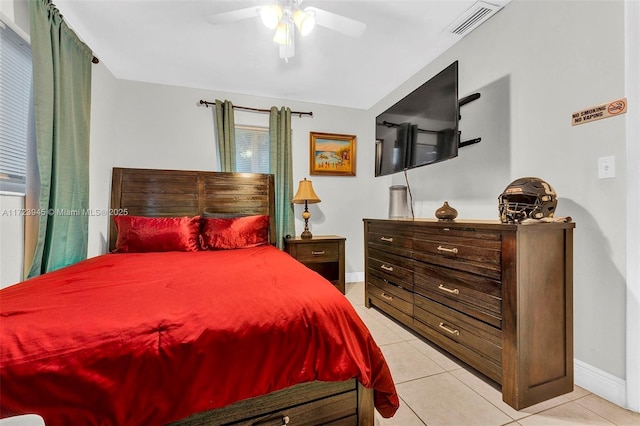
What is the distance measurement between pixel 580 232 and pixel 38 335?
8.27 feet

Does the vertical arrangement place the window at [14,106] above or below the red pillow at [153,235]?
above

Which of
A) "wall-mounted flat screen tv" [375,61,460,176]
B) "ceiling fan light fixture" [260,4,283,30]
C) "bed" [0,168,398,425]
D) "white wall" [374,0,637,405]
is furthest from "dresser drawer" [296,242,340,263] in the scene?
"ceiling fan light fixture" [260,4,283,30]

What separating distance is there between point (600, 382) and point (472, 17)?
2562 mm

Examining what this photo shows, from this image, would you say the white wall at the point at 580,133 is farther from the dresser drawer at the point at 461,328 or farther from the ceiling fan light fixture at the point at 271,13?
the ceiling fan light fixture at the point at 271,13

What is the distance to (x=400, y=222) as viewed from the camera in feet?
7.43

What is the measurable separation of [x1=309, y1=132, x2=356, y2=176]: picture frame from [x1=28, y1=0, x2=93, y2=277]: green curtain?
2.33 meters

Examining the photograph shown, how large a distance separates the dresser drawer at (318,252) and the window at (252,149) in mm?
1145

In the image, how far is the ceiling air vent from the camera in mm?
1989

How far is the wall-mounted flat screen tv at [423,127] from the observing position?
1.90 metres

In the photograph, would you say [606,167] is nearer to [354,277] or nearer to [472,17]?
[472,17]

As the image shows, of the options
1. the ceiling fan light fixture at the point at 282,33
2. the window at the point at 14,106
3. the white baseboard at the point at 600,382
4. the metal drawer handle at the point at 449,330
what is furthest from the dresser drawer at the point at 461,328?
the window at the point at 14,106

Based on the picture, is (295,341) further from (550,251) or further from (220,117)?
(220,117)

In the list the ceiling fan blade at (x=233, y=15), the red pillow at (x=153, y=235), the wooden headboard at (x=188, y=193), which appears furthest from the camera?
the wooden headboard at (x=188, y=193)

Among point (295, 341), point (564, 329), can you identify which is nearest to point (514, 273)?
point (564, 329)
